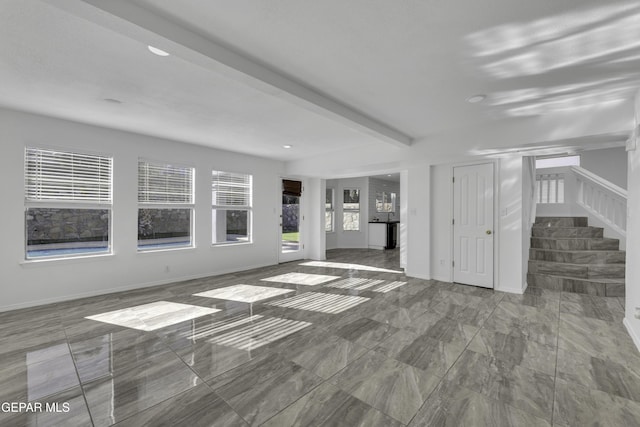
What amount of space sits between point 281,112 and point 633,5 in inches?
120

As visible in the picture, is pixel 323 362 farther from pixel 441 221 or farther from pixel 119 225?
pixel 119 225

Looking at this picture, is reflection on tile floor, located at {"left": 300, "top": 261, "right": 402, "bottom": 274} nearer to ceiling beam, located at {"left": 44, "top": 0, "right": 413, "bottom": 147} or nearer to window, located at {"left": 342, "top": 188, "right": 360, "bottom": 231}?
window, located at {"left": 342, "top": 188, "right": 360, "bottom": 231}

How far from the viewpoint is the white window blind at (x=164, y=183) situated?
485 centimetres

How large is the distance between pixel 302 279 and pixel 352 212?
476 cm

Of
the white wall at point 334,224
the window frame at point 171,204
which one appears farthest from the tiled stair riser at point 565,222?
the window frame at point 171,204

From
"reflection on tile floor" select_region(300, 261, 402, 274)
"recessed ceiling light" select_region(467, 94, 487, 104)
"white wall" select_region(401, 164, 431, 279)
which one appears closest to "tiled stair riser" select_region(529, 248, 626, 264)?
"white wall" select_region(401, 164, 431, 279)

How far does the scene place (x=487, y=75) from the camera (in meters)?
2.65

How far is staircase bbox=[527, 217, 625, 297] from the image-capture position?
4.45 m

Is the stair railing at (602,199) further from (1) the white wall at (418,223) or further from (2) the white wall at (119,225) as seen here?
(2) the white wall at (119,225)

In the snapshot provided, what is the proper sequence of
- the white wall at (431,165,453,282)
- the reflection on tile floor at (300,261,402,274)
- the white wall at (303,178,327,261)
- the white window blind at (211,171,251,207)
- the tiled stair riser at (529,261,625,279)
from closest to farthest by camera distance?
the tiled stair riser at (529,261,625,279) → the white wall at (431,165,453,282) → the white window blind at (211,171,251,207) → the reflection on tile floor at (300,261,402,274) → the white wall at (303,178,327,261)

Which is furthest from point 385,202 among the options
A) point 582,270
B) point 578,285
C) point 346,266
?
point 578,285

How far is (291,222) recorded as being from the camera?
24.2 feet

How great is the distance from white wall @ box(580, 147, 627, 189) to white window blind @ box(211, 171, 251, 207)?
7581mm

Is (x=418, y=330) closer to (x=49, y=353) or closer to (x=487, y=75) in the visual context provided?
(x=487, y=75)
